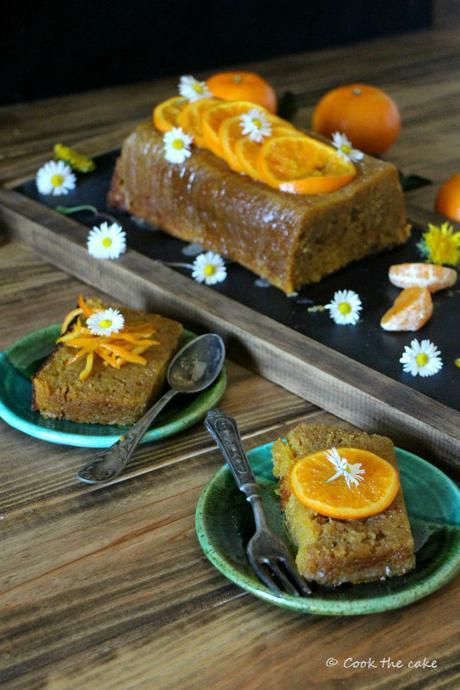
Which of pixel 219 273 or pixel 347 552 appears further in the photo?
pixel 219 273

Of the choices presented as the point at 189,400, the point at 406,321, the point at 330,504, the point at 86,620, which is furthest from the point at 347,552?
the point at 406,321

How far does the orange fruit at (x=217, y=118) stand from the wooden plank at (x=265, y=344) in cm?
28

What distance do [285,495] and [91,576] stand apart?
262mm

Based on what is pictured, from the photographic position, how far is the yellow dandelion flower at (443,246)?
1945mm

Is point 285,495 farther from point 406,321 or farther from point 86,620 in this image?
point 406,321

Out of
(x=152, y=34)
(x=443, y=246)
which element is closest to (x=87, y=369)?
(x=443, y=246)

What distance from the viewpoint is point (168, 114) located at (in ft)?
A: 7.19

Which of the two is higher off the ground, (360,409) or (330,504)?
(330,504)

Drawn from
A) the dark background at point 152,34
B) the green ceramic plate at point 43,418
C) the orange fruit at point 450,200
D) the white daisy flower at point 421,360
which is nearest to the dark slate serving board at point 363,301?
the white daisy flower at point 421,360

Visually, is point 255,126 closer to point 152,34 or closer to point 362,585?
point 362,585

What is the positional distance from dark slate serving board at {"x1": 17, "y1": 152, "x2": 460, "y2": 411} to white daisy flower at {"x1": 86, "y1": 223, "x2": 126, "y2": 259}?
7 centimetres

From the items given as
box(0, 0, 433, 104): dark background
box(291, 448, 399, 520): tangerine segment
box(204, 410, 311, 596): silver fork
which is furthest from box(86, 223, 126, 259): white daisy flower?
box(0, 0, 433, 104): dark background

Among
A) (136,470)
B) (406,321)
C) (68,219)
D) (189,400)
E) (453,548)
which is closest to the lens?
(453,548)

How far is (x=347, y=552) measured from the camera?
1.18 m
